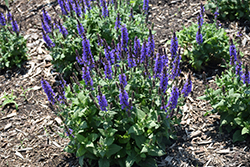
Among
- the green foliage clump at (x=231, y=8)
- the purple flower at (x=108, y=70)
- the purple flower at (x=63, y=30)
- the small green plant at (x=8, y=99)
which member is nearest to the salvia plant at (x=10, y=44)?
the small green plant at (x=8, y=99)

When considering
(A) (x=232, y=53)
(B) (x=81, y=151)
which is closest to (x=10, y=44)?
(B) (x=81, y=151)

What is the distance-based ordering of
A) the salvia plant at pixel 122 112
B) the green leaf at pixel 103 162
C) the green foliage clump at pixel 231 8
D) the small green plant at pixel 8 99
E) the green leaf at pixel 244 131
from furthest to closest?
the green foliage clump at pixel 231 8 < the small green plant at pixel 8 99 < the green leaf at pixel 244 131 < the green leaf at pixel 103 162 < the salvia plant at pixel 122 112

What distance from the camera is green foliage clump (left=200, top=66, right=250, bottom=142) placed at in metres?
4.96

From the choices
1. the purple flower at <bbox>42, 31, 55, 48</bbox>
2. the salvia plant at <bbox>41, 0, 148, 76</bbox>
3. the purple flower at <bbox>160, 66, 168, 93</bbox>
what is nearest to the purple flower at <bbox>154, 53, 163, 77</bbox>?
the purple flower at <bbox>160, 66, 168, 93</bbox>

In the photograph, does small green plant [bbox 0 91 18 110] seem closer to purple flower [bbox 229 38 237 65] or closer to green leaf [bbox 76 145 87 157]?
green leaf [bbox 76 145 87 157]

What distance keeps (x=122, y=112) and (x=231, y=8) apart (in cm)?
526

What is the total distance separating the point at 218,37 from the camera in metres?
6.50

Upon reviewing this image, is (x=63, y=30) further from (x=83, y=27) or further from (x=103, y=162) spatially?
(x=103, y=162)

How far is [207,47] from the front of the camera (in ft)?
21.3

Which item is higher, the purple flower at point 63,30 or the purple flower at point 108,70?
the purple flower at point 63,30

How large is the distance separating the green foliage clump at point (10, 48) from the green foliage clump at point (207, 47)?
4730 mm

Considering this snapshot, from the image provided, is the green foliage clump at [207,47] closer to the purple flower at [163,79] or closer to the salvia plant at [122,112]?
the salvia plant at [122,112]

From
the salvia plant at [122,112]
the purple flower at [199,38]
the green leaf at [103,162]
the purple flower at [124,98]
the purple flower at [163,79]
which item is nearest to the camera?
the purple flower at [124,98]

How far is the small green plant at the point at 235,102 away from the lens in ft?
16.2
